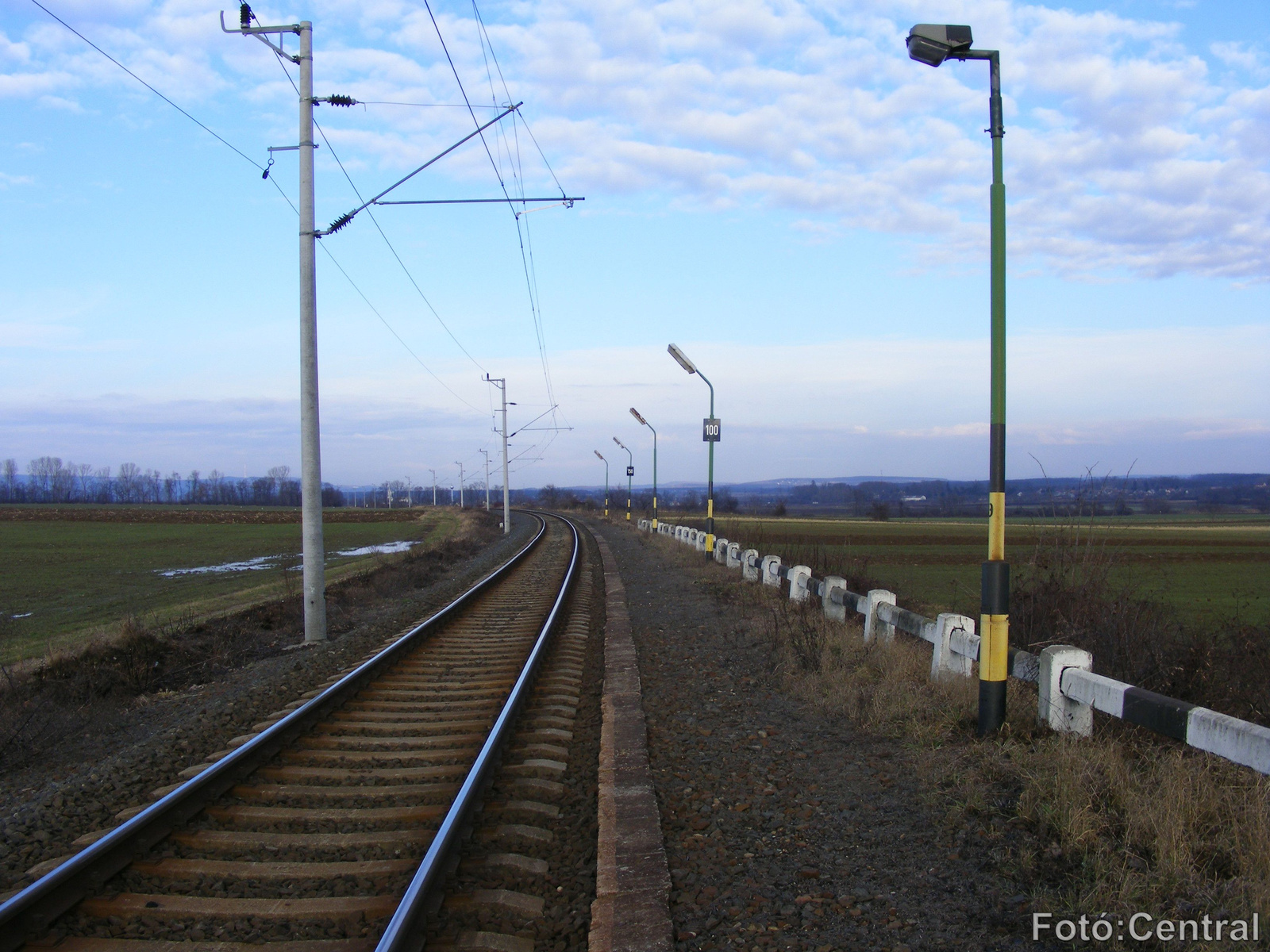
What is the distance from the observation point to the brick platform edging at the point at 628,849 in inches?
Answer: 138

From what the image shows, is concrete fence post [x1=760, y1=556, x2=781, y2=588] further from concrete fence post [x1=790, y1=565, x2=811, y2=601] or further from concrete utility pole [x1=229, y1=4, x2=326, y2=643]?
concrete utility pole [x1=229, y1=4, x2=326, y2=643]

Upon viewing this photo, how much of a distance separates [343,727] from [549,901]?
3188 mm

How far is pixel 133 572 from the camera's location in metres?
29.6

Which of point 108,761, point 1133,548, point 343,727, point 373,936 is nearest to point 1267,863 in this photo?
point 373,936

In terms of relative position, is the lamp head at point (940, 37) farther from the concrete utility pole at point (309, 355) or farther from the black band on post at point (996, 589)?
the concrete utility pole at point (309, 355)

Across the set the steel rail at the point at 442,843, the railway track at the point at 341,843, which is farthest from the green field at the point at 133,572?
the steel rail at the point at 442,843

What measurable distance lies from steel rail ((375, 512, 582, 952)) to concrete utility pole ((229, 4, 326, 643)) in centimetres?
509

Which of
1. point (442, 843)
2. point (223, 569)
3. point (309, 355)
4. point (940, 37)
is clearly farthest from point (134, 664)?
point (223, 569)

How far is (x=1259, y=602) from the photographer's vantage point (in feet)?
64.1

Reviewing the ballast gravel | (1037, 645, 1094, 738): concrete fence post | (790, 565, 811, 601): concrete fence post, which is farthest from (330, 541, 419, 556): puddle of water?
(1037, 645, 1094, 738): concrete fence post

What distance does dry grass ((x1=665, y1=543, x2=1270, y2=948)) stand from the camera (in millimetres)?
3568

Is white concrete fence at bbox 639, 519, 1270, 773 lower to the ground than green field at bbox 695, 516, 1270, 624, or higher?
higher

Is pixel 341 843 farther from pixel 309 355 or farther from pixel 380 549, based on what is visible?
pixel 380 549

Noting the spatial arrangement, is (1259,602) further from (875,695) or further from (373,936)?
(373,936)
